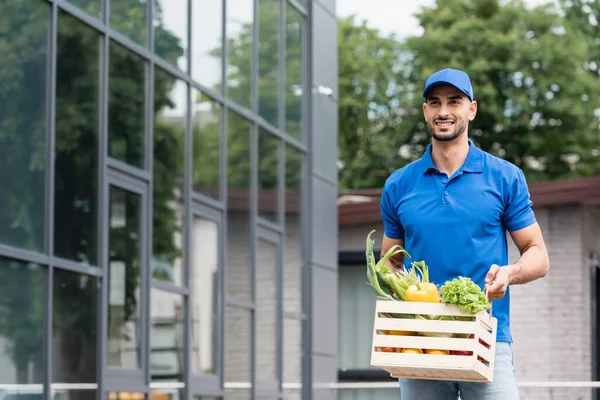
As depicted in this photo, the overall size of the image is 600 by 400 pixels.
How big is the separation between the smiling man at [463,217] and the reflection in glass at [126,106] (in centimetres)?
610

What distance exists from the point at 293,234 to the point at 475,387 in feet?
36.3

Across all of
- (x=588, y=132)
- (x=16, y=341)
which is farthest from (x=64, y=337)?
(x=588, y=132)

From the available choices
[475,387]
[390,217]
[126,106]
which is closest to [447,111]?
[390,217]

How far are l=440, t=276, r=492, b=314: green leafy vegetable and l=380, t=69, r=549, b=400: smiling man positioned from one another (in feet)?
0.70

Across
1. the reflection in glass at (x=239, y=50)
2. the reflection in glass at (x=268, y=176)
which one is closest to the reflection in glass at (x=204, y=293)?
the reflection in glass at (x=268, y=176)

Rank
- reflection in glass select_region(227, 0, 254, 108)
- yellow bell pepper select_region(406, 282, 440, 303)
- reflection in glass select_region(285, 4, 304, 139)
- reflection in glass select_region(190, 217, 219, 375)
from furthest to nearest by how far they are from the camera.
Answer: reflection in glass select_region(285, 4, 304, 139)
reflection in glass select_region(227, 0, 254, 108)
reflection in glass select_region(190, 217, 219, 375)
yellow bell pepper select_region(406, 282, 440, 303)

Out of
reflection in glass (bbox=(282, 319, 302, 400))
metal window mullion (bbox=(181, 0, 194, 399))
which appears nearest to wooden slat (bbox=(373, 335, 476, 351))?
metal window mullion (bbox=(181, 0, 194, 399))

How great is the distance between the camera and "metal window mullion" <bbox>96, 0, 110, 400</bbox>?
398 inches

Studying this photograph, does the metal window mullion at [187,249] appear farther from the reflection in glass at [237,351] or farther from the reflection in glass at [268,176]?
the reflection in glass at [268,176]

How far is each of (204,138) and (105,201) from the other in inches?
103

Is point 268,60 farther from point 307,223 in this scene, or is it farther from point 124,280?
point 124,280

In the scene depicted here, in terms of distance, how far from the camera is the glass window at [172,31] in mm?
11727

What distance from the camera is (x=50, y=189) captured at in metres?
9.45

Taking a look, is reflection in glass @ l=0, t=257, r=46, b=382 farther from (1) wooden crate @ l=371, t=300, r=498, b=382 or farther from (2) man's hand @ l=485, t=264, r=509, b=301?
(2) man's hand @ l=485, t=264, r=509, b=301
